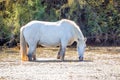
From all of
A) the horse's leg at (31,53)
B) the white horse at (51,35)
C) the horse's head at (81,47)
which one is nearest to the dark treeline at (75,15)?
the white horse at (51,35)

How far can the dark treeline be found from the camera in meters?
22.0

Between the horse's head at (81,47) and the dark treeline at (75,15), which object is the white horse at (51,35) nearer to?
the horse's head at (81,47)

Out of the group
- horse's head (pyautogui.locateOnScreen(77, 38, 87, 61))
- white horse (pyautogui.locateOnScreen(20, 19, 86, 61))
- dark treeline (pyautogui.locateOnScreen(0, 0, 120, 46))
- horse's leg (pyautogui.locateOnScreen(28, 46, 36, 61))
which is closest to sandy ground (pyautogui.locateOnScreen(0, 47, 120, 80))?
horse's head (pyautogui.locateOnScreen(77, 38, 87, 61))

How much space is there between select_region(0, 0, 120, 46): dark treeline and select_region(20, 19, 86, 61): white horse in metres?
6.03

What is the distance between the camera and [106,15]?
23.6 meters

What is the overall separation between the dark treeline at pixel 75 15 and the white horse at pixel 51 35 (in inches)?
237

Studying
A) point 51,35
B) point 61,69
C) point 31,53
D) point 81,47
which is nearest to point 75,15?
point 51,35

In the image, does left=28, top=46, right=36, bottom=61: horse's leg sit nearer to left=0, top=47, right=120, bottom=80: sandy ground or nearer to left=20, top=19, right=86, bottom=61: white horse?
left=20, top=19, right=86, bottom=61: white horse

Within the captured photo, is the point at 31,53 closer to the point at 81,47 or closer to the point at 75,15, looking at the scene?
the point at 81,47

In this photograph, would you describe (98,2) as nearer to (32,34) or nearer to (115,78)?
(32,34)

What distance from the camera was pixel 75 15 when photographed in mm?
22781

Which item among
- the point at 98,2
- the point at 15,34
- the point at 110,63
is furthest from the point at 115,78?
the point at 98,2

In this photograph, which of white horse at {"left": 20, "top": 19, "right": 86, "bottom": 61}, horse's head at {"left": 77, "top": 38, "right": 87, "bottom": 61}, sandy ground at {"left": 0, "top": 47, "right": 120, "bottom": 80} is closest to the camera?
sandy ground at {"left": 0, "top": 47, "right": 120, "bottom": 80}

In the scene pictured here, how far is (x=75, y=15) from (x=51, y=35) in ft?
24.7
